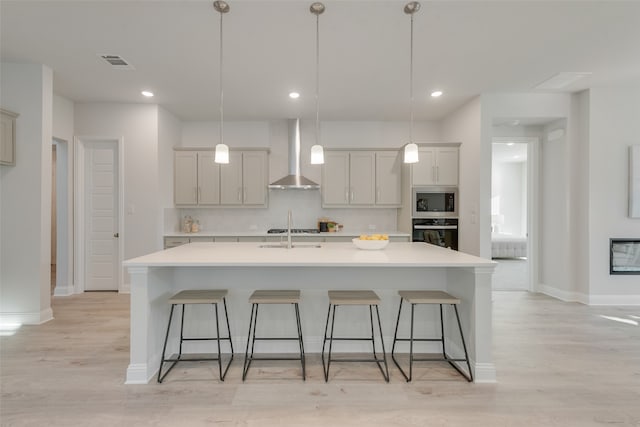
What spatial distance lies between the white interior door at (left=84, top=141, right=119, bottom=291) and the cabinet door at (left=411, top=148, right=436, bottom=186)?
4396 mm

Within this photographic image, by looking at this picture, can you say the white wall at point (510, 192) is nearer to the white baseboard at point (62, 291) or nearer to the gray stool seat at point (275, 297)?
the gray stool seat at point (275, 297)

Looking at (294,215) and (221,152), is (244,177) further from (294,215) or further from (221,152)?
(221,152)

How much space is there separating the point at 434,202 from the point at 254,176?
2.82 meters

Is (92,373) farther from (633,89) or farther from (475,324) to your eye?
(633,89)

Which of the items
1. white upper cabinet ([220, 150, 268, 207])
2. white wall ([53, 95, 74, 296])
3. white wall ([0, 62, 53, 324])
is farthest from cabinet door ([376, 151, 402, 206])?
white wall ([53, 95, 74, 296])

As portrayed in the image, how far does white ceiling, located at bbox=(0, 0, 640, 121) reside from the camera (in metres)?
2.66

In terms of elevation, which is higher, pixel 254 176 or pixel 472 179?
pixel 254 176

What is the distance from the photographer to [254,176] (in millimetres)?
5527

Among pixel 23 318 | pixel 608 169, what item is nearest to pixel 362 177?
pixel 608 169

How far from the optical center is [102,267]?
16.7 feet

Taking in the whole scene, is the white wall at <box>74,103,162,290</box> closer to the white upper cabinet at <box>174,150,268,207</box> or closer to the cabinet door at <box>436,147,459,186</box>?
the white upper cabinet at <box>174,150,268,207</box>

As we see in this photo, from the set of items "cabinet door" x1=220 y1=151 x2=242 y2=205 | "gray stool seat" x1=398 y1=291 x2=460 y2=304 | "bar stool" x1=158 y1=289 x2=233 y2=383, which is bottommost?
"bar stool" x1=158 y1=289 x2=233 y2=383

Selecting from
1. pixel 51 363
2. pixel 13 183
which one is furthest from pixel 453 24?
pixel 13 183

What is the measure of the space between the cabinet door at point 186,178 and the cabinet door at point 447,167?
3760mm
